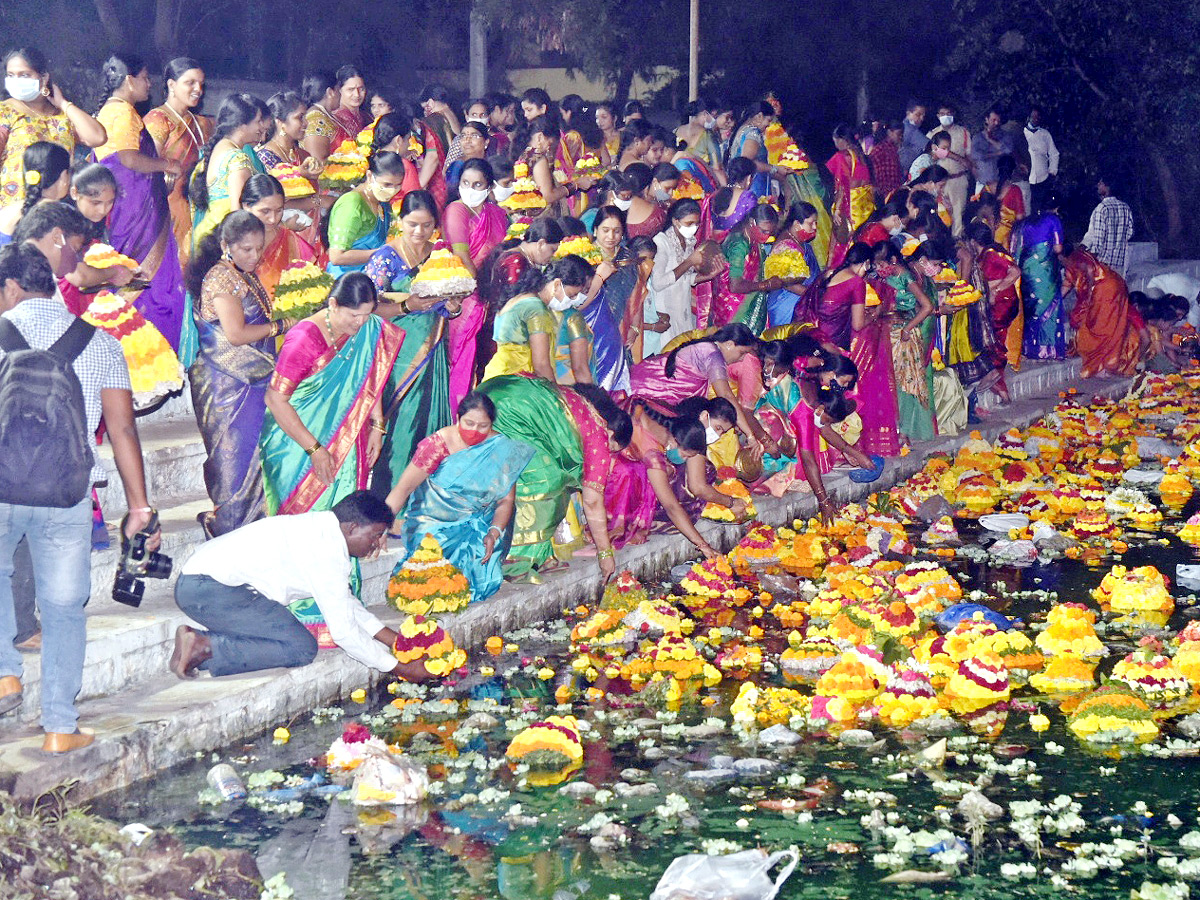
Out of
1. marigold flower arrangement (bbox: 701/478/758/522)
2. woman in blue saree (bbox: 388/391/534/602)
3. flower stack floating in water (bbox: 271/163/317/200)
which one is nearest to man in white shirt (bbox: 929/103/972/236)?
marigold flower arrangement (bbox: 701/478/758/522)

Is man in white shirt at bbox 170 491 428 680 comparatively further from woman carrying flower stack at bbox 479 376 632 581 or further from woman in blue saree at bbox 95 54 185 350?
woman in blue saree at bbox 95 54 185 350

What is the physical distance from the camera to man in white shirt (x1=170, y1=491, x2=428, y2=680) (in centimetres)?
633

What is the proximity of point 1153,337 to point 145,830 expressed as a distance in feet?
43.5

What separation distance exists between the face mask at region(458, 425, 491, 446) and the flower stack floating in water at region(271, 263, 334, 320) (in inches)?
33.2

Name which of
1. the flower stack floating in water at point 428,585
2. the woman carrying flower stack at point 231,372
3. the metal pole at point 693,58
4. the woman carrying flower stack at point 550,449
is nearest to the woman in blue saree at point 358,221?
the woman carrying flower stack at point 550,449

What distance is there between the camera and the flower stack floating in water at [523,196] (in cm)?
970

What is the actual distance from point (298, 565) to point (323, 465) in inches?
32.7

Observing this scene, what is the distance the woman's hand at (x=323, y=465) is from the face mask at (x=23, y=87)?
2.29m

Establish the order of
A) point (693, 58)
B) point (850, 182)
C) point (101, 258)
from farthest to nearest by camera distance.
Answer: point (693, 58) < point (850, 182) < point (101, 258)

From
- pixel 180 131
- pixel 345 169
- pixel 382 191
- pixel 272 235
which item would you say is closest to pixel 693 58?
pixel 345 169

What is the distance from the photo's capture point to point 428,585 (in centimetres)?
729

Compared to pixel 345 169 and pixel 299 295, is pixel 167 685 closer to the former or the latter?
pixel 299 295

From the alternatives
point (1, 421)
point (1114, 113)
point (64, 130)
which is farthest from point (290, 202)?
point (1114, 113)

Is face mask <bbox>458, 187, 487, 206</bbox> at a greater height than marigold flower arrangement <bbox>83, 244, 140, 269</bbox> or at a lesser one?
greater
